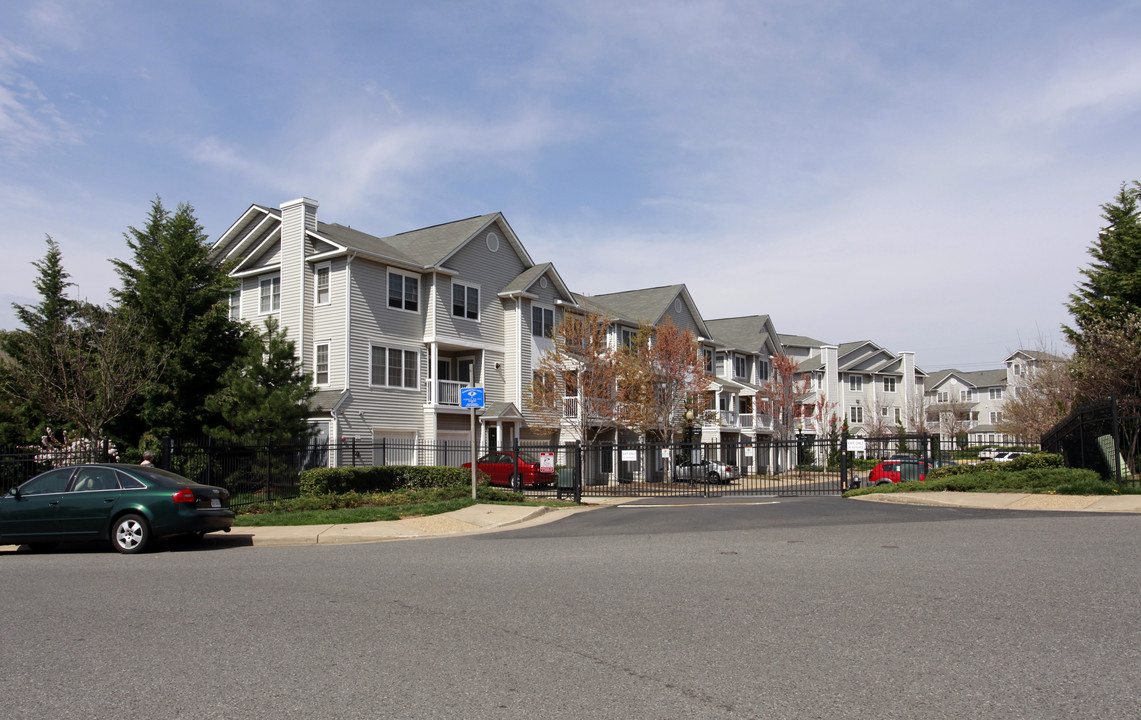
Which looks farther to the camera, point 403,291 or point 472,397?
point 403,291

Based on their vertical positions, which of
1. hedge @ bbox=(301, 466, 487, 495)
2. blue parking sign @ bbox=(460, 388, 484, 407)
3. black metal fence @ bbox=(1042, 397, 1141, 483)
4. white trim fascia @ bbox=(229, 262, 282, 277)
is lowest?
hedge @ bbox=(301, 466, 487, 495)

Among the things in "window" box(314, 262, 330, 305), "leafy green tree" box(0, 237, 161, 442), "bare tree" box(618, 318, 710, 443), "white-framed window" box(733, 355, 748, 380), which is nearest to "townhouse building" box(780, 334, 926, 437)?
"white-framed window" box(733, 355, 748, 380)

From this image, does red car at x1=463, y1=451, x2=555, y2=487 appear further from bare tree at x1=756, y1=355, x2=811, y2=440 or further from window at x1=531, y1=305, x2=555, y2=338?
bare tree at x1=756, y1=355, x2=811, y2=440

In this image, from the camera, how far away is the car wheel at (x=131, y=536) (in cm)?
1359

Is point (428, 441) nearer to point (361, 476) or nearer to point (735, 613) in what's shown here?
point (361, 476)

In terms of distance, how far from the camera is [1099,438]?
22.2 meters

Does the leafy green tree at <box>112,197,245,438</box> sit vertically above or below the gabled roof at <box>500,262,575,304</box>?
below

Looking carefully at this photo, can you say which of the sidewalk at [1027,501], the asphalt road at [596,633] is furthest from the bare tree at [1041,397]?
the asphalt road at [596,633]

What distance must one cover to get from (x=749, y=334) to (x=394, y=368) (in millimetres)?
32330

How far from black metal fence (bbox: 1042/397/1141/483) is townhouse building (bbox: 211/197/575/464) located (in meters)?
20.3

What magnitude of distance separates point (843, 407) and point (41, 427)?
195 feet

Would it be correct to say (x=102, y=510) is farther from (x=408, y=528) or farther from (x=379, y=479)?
(x=379, y=479)

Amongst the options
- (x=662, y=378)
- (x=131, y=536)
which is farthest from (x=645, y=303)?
(x=131, y=536)

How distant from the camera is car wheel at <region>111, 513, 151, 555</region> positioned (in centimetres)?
1359
